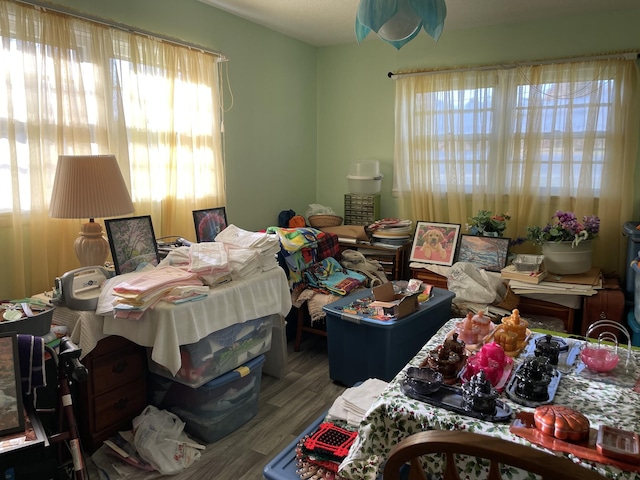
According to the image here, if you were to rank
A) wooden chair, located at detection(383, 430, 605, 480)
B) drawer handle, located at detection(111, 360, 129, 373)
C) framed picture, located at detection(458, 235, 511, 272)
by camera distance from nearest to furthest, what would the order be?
wooden chair, located at detection(383, 430, 605, 480)
drawer handle, located at detection(111, 360, 129, 373)
framed picture, located at detection(458, 235, 511, 272)

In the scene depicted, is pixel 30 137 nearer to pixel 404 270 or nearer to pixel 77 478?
pixel 77 478

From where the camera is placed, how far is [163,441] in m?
2.16

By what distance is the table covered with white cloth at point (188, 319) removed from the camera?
1999 millimetres

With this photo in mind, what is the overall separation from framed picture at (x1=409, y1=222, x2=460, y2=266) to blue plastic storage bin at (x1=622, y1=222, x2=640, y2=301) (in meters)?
1.11

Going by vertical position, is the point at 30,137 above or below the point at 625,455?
above

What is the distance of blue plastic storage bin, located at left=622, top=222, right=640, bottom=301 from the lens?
2951 mm

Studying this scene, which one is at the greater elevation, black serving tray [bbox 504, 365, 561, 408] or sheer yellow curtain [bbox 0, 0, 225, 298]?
sheer yellow curtain [bbox 0, 0, 225, 298]

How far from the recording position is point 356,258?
3.62 meters

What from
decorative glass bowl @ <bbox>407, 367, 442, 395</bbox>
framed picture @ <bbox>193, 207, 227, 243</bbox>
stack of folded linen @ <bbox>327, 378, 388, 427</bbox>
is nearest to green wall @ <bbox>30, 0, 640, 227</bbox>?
framed picture @ <bbox>193, 207, 227, 243</bbox>

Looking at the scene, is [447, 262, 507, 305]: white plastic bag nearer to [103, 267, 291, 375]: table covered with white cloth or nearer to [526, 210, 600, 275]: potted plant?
[526, 210, 600, 275]: potted plant

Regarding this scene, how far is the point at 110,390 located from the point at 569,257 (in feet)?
9.36

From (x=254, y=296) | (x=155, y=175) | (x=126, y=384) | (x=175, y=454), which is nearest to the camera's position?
(x=175, y=454)

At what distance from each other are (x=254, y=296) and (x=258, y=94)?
6.58ft

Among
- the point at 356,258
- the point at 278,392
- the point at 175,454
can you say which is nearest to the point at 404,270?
the point at 356,258
